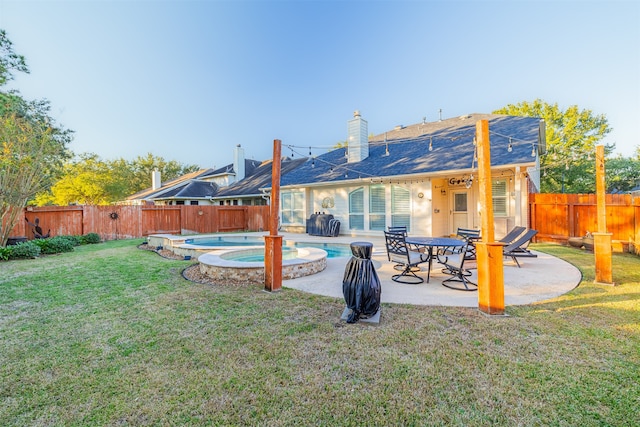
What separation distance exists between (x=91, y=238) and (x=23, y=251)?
4.27m

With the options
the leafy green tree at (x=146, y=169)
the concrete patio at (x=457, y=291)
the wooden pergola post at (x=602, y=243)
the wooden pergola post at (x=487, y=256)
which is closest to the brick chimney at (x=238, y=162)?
the concrete patio at (x=457, y=291)

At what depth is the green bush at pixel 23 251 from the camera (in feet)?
26.6

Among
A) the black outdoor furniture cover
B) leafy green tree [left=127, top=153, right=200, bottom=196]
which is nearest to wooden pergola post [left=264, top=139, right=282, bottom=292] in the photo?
the black outdoor furniture cover

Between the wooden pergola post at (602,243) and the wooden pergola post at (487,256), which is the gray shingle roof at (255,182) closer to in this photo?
the wooden pergola post at (487,256)

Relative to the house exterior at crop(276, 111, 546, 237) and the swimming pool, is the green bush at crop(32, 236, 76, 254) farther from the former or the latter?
the house exterior at crop(276, 111, 546, 237)

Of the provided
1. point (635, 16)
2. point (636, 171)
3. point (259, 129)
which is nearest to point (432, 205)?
point (635, 16)

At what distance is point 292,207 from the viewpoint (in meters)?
Result: 15.5

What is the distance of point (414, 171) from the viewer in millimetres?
10875

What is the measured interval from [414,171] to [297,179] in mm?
6471

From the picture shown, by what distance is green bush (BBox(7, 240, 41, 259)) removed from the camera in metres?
8.10

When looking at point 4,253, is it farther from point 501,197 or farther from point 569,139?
point 569,139

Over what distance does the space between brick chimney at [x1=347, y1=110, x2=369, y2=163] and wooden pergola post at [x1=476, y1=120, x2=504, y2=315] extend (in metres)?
10.4

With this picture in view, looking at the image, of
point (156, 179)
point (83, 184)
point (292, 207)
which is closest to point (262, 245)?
point (292, 207)

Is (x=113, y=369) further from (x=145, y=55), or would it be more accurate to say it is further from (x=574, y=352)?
(x=145, y=55)
